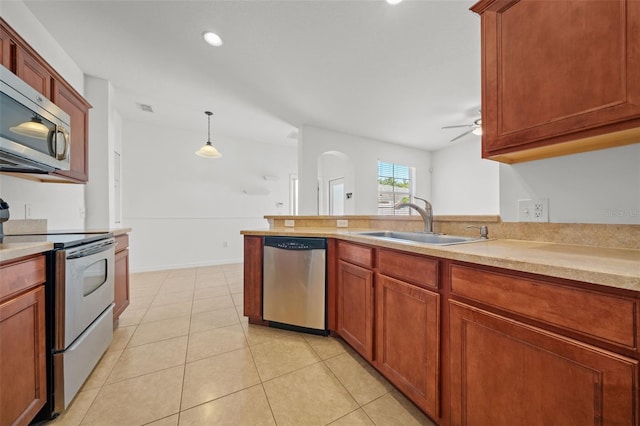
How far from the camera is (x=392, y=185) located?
5555mm

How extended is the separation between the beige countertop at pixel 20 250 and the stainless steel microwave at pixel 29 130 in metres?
0.52

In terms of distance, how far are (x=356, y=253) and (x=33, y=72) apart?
244 cm

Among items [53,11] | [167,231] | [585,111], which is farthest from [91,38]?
[585,111]

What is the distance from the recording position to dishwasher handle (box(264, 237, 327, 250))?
6.52 feet

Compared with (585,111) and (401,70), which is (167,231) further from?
(585,111)

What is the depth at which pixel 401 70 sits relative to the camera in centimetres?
266

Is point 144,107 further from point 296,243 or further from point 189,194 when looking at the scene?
point 296,243

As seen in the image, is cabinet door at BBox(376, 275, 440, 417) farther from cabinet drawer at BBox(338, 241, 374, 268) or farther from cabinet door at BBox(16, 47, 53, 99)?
cabinet door at BBox(16, 47, 53, 99)

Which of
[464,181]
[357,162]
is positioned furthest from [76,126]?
[464,181]

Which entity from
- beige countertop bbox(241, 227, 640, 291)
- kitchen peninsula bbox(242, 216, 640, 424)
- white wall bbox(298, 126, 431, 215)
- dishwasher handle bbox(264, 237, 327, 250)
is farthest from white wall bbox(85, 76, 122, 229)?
beige countertop bbox(241, 227, 640, 291)

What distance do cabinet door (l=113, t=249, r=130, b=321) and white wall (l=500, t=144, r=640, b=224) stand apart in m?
2.97

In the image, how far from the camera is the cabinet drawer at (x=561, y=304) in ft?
2.06

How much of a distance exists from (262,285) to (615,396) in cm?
205

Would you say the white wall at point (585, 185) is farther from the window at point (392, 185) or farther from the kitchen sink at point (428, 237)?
the window at point (392, 185)
